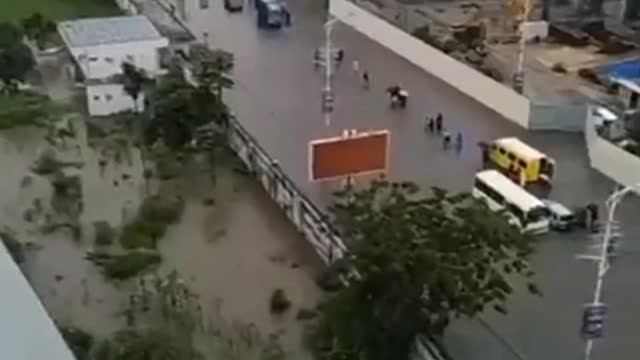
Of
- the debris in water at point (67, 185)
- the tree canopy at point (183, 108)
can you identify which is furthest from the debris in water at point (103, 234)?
the tree canopy at point (183, 108)

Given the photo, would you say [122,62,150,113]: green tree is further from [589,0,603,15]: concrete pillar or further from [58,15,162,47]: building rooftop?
[589,0,603,15]: concrete pillar

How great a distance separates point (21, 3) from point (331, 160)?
37.1 feet

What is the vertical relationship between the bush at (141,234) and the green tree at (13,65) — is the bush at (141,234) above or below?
below

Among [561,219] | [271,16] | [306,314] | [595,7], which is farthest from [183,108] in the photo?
[595,7]

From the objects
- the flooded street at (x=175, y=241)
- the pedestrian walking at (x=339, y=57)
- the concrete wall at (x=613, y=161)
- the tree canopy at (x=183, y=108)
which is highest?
the tree canopy at (x=183, y=108)

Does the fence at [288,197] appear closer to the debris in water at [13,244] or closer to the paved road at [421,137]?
the paved road at [421,137]

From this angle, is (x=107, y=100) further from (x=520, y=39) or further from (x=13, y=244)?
(x=520, y=39)

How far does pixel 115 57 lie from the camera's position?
19.0m

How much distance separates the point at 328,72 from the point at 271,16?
11.8 ft

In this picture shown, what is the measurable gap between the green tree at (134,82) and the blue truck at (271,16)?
4392 millimetres

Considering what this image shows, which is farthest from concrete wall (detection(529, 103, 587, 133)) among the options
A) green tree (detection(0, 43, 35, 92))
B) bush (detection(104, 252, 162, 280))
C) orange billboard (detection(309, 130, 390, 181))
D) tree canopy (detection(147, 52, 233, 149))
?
green tree (detection(0, 43, 35, 92))

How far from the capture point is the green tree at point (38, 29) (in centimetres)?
2111

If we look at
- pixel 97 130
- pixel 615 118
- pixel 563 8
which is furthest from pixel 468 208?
pixel 563 8

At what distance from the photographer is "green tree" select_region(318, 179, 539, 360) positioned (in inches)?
395
